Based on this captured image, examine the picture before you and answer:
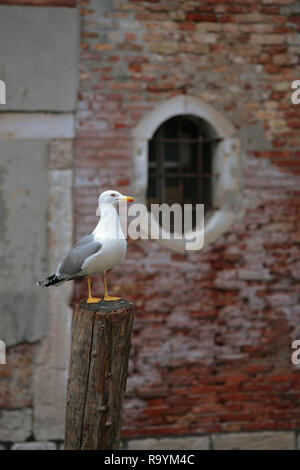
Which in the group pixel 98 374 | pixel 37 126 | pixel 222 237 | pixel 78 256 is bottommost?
pixel 98 374

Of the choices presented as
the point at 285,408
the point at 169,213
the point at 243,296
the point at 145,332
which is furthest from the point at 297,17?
the point at 285,408

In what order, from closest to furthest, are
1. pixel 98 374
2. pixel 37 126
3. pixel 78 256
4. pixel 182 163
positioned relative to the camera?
pixel 98 374
pixel 78 256
pixel 37 126
pixel 182 163

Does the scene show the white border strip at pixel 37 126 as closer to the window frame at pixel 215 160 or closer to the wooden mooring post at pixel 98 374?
the window frame at pixel 215 160

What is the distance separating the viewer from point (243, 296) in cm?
442

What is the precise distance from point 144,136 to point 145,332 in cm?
163

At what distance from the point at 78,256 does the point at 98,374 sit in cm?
57

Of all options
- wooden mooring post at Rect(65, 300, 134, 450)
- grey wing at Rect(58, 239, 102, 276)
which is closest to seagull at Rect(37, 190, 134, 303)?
grey wing at Rect(58, 239, 102, 276)

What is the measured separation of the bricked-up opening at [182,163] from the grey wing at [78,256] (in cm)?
195

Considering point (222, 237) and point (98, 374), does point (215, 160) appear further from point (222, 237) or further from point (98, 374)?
point (98, 374)

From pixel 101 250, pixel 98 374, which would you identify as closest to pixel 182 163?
pixel 101 250

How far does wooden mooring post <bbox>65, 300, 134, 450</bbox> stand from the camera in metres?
2.42

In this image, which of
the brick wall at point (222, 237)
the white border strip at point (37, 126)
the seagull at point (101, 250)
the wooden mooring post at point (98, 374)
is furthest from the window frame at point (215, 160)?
the wooden mooring post at point (98, 374)

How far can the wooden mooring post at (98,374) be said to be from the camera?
7.95ft

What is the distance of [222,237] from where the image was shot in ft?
14.4
